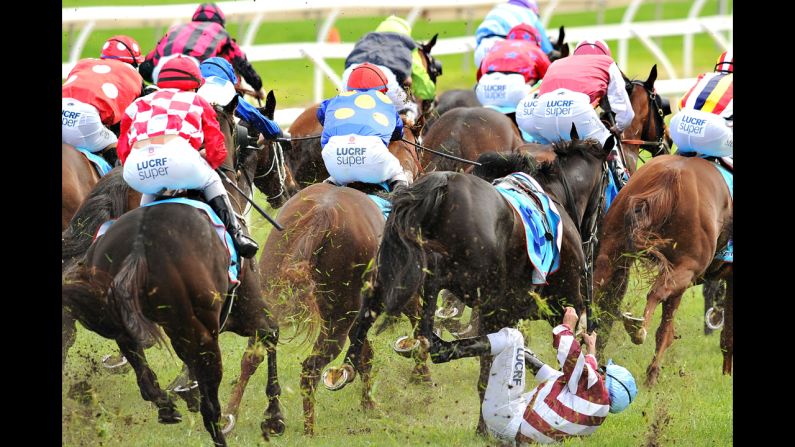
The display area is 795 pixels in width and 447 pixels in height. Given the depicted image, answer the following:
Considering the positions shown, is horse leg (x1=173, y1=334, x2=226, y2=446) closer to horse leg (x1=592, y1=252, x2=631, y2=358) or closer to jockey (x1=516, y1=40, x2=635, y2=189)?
horse leg (x1=592, y1=252, x2=631, y2=358)

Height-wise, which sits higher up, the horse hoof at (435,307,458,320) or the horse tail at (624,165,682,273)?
the horse tail at (624,165,682,273)


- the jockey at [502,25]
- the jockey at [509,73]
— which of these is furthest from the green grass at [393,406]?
the jockey at [502,25]

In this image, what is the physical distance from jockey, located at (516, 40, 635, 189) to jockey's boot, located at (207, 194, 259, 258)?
8.60 ft

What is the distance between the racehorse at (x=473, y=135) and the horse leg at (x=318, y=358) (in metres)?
2.64

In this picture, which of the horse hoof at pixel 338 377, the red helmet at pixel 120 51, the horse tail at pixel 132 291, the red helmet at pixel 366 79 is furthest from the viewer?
the red helmet at pixel 120 51

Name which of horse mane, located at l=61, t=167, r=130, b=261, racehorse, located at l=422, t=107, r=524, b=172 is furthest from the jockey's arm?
horse mane, located at l=61, t=167, r=130, b=261

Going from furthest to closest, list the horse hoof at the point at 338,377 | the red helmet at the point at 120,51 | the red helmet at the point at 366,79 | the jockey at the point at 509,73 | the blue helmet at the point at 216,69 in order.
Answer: the jockey at the point at 509,73, the red helmet at the point at 120,51, the blue helmet at the point at 216,69, the red helmet at the point at 366,79, the horse hoof at the point at 338,377

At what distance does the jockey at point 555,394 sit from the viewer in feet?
16.5

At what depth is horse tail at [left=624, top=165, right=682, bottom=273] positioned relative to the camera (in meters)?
6.38

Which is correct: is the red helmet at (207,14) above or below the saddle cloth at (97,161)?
above

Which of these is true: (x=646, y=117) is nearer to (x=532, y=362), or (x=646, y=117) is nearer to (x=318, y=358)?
(x=532, y=362)

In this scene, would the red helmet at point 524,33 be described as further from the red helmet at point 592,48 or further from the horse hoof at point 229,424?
the horse hoof at point 229,424

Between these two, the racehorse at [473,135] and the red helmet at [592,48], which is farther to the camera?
the racehorse at [473,135]
